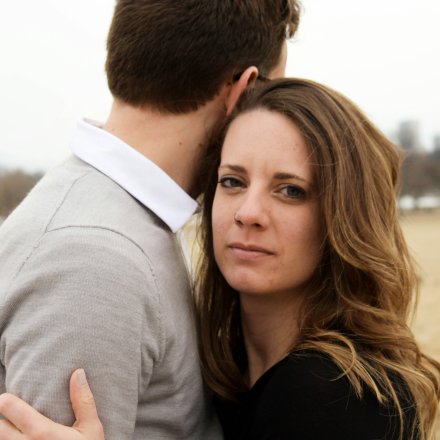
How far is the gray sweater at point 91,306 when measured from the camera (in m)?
1.76

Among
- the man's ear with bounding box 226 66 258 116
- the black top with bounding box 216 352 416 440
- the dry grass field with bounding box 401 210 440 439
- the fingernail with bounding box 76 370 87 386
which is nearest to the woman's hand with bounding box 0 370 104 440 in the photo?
the fingernail with bounding box 76 370 87 386

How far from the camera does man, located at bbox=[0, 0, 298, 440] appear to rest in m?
1.77

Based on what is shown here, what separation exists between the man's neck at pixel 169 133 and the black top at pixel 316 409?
2.57 ft

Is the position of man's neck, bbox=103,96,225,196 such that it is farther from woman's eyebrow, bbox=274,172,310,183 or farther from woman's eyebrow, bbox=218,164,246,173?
woman's eyebrow, bbox=274,172,310,183

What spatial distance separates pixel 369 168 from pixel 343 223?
0.25 meters

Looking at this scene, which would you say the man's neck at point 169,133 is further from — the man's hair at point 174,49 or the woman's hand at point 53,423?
the woman's hand at point 53,423

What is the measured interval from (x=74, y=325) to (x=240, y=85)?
1.16m

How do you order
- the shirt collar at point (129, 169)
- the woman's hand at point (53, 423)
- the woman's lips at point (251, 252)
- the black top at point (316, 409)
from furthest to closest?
the woman's lips at point (251, 252) → the shirt collar at point (129, 169) → the black top at point (316, 409) → the woman's hand at point (53, 423)

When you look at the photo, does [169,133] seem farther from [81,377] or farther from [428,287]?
[428,287]

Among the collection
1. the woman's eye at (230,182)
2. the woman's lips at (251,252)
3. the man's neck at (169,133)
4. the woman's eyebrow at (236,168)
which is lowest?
the woman's lips at (251,252)

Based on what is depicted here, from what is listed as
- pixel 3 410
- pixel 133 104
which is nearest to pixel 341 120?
pixel 133 104

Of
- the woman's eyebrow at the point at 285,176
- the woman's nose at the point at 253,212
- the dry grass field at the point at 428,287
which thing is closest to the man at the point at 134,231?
the woman's nose at the point at 253,212

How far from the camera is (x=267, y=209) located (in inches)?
88.7

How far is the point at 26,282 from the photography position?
5.80ft
